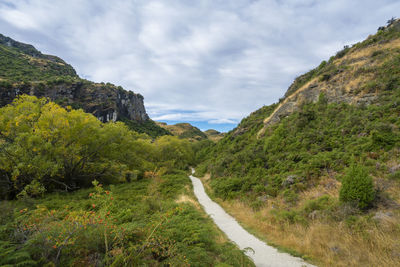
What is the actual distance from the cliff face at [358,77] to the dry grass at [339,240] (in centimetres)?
1306

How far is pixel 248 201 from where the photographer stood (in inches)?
459

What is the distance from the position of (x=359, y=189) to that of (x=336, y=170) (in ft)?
13.1

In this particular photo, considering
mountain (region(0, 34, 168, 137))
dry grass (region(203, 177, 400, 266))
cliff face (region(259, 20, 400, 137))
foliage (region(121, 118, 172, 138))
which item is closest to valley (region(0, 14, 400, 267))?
dry grass (region(203, 177, 400, 266))

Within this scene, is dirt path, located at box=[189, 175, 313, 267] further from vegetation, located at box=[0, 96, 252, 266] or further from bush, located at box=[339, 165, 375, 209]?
bush, located at box=[339, 165, 375, 209]

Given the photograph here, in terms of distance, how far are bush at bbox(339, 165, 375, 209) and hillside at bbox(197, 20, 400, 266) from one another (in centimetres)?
3

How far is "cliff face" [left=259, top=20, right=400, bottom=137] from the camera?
1447 cm

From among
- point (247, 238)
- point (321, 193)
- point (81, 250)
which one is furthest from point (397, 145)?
point (81, 250)

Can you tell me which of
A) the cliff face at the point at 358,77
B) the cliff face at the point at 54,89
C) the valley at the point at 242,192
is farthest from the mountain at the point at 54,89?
the cliff face at the point at 358,77

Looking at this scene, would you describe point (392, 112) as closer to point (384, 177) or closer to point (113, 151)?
point (384, 177)

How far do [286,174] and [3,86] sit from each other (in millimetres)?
82028

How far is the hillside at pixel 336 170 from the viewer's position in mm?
5348

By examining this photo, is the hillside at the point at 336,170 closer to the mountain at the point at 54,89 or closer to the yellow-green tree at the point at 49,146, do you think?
the yellow-green tree at the point at 49,146

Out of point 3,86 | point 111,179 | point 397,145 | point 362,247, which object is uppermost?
point 3,86

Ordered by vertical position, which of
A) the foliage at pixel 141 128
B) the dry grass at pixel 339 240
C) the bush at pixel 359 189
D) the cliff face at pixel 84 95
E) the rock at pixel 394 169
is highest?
the cliff face at pixel 84 95
